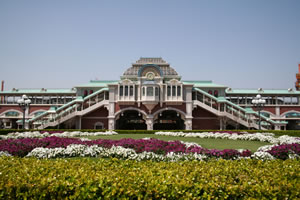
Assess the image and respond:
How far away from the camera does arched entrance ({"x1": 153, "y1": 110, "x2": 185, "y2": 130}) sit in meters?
42.6

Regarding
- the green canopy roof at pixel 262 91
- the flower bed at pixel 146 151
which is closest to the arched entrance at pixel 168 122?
the green canopy roof at pixel 262 91

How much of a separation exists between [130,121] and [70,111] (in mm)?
12145

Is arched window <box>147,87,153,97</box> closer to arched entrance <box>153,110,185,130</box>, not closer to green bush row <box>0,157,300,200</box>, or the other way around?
arched entrance <box>153,110,185,130</box>

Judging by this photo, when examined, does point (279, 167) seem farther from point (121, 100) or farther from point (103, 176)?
point (121, 100)

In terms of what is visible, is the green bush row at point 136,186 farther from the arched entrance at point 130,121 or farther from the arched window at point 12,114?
the arched window at point 12,114

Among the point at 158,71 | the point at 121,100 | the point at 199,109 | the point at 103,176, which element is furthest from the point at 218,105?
the point at 103,176

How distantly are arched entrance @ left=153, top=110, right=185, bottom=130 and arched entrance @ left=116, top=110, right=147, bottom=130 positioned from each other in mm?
2787

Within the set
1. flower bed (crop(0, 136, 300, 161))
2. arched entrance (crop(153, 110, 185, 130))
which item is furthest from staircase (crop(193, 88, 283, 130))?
flower bed (crop(0, 136, 300, 161))

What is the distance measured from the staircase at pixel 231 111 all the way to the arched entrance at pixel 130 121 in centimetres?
1103

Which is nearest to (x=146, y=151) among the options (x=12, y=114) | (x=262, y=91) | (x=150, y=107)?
(x=150, y=107)

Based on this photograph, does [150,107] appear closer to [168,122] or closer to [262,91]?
[168,122]

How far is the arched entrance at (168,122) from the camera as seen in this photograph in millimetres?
42625

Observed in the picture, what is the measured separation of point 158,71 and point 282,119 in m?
27.1

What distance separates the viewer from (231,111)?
37.3 meters
